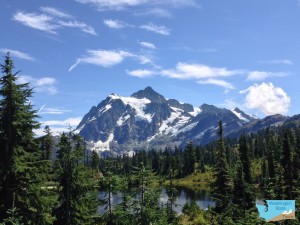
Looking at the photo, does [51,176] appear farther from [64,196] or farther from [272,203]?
[272,203]

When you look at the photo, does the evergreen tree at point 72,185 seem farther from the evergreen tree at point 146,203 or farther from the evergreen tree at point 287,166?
the evergreen tree at point 287,166

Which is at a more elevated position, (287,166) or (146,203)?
(287,166)

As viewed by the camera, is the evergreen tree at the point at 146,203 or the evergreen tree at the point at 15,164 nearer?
the evergreen tree at the point at 146,203

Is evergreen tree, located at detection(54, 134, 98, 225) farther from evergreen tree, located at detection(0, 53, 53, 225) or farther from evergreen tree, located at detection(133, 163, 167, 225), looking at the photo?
evergreen tree, located at detection(133, 163, 167, 225)

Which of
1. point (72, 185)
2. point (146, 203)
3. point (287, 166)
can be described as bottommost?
point (146, 203)

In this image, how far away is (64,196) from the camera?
2516cm

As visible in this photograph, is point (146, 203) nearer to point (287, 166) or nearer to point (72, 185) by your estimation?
point (72, 185)

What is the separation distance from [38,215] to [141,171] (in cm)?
747

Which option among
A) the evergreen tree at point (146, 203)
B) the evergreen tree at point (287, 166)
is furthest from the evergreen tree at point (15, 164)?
the evergreen tree at point (287, 166)

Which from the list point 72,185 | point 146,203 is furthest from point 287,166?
point 146,203

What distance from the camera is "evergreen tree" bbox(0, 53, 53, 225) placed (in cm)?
2288

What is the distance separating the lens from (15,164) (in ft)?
74.2

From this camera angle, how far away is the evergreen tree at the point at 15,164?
75.0ft

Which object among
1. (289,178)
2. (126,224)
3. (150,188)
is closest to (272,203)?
(150,188)
